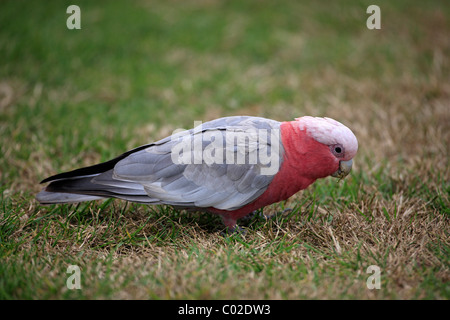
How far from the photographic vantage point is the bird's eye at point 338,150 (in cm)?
259

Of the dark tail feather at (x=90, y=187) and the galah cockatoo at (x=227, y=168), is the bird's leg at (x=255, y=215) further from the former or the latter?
the dark tail feather at (x=90, y=187)

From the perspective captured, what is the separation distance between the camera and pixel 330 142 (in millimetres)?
2566

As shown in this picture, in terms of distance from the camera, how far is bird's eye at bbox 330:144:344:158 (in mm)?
2588

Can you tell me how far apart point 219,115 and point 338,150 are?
2427mm

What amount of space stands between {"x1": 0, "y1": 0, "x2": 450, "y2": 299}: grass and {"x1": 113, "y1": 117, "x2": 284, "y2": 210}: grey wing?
31 centimetres

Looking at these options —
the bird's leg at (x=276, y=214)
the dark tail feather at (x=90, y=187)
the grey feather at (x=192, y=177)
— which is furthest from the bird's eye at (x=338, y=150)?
the dark tail feather at (x=90, y=187)

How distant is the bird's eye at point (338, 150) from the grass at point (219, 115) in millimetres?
548

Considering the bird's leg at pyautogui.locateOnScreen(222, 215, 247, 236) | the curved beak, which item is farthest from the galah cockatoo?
the bird's leg at pyautogui.locateOnScreen(222, 215, 247, 236)

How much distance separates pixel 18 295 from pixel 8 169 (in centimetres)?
170

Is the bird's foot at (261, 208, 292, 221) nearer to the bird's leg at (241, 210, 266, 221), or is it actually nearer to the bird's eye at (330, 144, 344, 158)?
the bird's leg at (241, 210, 266, 221)

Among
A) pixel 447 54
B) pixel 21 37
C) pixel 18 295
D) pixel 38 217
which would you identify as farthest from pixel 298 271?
pixel 21 37

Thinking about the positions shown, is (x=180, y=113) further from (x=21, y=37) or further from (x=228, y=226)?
(x=21, y=37)

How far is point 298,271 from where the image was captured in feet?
7.79

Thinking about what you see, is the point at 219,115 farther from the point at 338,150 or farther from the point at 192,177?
the point at 338,150
